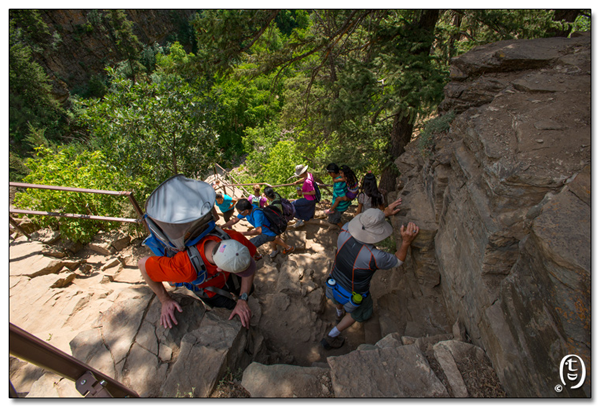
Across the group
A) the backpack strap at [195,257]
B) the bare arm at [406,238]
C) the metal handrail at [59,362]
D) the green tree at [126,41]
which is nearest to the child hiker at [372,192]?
the bare arm at [406,238]

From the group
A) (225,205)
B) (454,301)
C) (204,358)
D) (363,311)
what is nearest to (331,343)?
(363,311)

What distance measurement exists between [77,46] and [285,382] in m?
42.8

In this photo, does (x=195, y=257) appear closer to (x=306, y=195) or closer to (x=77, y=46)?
(x=306, y=195)

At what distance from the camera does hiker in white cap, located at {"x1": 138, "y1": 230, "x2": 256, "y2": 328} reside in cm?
241

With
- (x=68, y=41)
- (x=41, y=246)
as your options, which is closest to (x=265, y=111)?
(x=41, y=246)

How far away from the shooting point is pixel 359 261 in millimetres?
3084

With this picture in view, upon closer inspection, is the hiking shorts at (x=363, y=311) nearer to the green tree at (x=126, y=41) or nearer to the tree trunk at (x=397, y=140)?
the tree trunk at (x=397, y=140)

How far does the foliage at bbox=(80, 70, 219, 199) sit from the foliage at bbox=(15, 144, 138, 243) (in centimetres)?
107

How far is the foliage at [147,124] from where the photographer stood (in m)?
7.43

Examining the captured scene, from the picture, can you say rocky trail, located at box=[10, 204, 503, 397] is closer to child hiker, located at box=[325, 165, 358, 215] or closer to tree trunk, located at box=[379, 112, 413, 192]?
child hiker, located at box=[325, 165, 358, 215]

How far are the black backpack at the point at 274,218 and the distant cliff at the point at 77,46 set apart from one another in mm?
37998

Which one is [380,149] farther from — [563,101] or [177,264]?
[177,264]
